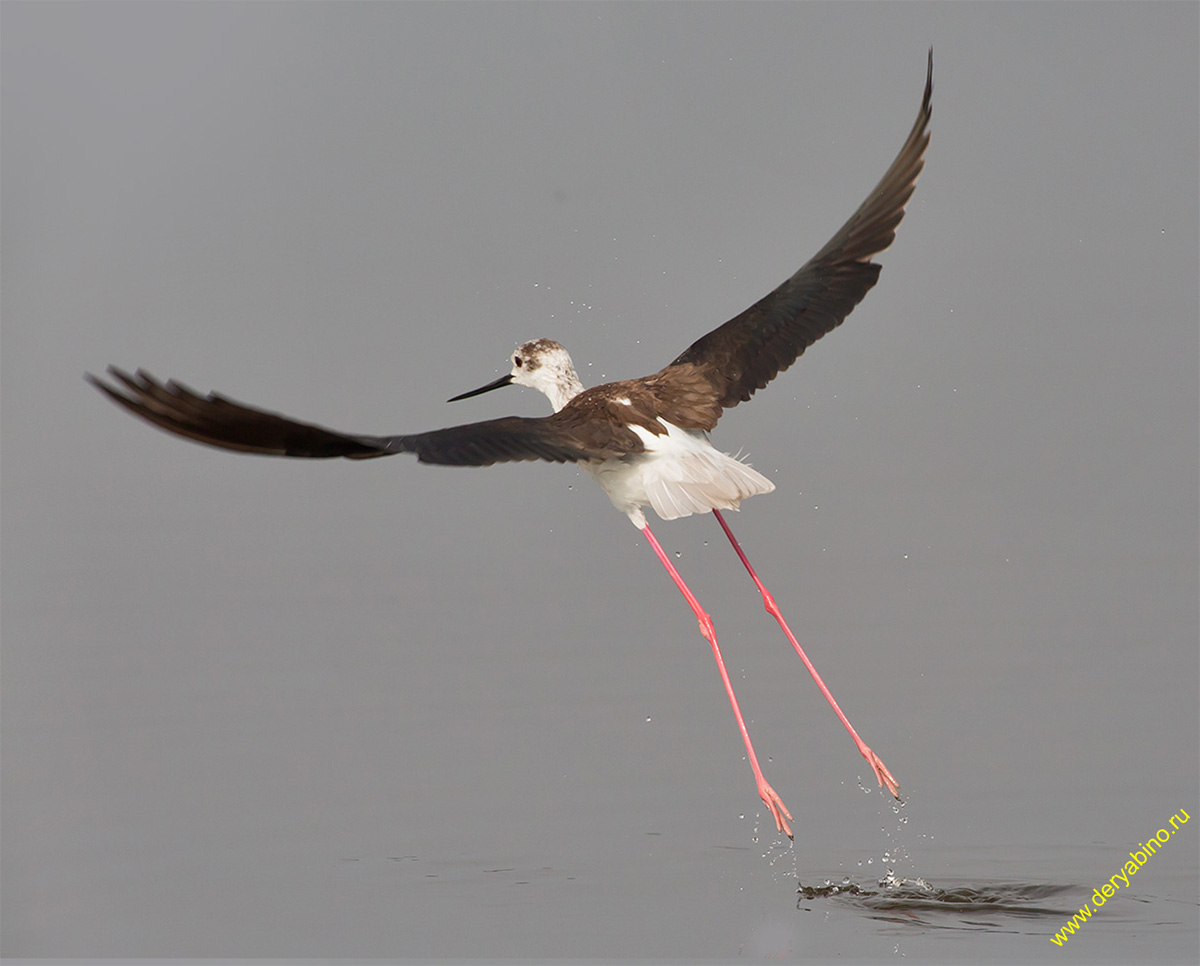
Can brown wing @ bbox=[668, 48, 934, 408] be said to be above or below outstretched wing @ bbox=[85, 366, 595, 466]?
above

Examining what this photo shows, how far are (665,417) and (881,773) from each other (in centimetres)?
140

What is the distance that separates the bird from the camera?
4160mm

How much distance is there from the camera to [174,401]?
4055 mm

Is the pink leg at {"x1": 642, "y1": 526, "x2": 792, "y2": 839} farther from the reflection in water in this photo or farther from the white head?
the white head

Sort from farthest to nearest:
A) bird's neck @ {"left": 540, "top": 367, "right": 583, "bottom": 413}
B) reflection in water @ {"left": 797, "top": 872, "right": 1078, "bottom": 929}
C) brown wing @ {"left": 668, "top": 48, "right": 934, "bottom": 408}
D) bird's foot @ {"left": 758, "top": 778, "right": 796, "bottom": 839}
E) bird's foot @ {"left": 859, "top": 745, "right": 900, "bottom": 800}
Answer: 1. bird's neck @ {"left": 540, "top": 367, "right": 583, "bottom": 413}
2. brown wing @ {"left": 668, "top": 48, "right": 934, "bottom": 408}
3. bird's foot @ {"left": 859, "top": 745, "right": 900, "bottom": 800}
4. bird's foot @ {"left": 758, "top": 778, "right": 796, "bottom": 839}
5. reflection in water @ {"left": 797, "top": 872, "right": 1078, "bottom": 929}

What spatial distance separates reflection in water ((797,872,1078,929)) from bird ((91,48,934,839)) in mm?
273

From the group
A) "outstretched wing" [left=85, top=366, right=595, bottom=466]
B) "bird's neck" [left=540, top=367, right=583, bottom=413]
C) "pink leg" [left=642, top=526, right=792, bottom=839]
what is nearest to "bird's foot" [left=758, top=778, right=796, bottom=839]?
"pink leg" [left=642, top=526, right=792, bottom=839]

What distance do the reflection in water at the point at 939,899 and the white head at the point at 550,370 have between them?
2158 mm

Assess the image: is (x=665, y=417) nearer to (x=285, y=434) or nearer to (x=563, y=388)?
(x=563, y=388)

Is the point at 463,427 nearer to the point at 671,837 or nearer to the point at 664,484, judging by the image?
the point at 664,484

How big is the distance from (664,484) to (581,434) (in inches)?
12.5

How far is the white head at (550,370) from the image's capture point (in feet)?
20.1

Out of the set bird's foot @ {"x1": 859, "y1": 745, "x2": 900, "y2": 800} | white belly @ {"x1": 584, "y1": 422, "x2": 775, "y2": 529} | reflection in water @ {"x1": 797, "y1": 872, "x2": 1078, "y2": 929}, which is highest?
white belly @ {"x1": 584, "y1": 422, "x2": 775, "y2": 529}

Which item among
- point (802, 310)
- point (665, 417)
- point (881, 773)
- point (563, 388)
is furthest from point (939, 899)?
point (563, 388)
